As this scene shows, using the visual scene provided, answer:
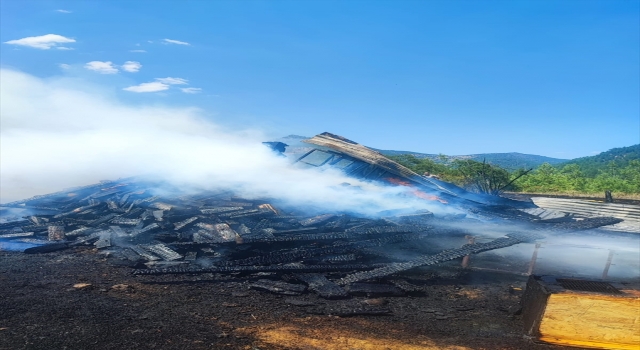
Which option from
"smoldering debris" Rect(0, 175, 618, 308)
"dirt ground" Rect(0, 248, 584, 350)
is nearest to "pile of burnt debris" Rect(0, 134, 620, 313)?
"smoldering debris" Rect(0, 175, 618, 308)

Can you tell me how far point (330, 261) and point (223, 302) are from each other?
10.5 ft

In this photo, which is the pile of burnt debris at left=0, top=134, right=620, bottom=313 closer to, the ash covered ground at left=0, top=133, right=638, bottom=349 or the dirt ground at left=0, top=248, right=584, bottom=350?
the ash covered ground at left=0, top=133, right=638, bottom=349

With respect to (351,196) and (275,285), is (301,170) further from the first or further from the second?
(275,285)

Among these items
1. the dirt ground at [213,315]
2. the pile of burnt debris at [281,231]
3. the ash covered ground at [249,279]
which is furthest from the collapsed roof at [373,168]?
the dirt ground at [213,315]

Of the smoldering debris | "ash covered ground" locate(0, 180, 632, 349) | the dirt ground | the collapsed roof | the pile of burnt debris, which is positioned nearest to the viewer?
the dirt ground

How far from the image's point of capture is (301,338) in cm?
599

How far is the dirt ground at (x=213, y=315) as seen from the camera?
572 cm

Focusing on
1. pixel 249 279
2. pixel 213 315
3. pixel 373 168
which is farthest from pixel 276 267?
pixel 373 168

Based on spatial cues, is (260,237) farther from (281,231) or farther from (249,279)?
(249,279)

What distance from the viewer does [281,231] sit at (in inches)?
459

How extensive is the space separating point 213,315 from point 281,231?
16.5 feet

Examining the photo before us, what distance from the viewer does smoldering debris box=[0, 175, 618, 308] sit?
892cm

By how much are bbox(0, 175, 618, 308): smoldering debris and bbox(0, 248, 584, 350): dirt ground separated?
0.47 m

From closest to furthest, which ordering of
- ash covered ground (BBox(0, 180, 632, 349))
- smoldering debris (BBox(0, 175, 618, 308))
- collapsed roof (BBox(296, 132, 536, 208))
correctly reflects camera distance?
ash covered ground (BBox(0, 180, 632, 349)) < smoldering debris (BBox(0, 175, 618, 308)) < collapsed roof (BBox(296, 132, 536, 208))
